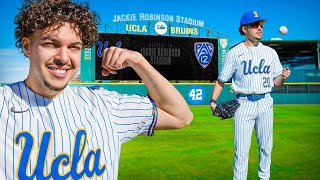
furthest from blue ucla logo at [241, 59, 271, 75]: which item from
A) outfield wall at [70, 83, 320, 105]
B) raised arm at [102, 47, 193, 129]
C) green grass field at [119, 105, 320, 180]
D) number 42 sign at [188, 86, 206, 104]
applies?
outfield wall at [70, 83, 320, 105]

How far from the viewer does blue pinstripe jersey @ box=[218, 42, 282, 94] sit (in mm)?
3184

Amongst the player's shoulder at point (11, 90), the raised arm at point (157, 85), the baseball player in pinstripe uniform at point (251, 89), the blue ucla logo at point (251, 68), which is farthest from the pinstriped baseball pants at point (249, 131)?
the player's shoulder at point (11, 90)

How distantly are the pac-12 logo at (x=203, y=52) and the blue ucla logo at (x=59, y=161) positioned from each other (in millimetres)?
14650

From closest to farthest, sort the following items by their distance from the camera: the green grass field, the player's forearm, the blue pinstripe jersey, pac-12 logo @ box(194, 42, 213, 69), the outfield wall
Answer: the player's forearm
the blue pinstripe jersey
the green grass field
pac-12 logo @ box(194, 42, 213, 69)
the outfield wall

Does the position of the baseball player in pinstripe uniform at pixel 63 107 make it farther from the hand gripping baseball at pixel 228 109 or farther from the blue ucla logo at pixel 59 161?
the hand gripping baseball at pixel 228 109

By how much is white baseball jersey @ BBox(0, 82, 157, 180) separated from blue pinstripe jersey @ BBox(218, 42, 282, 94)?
1.97 meters

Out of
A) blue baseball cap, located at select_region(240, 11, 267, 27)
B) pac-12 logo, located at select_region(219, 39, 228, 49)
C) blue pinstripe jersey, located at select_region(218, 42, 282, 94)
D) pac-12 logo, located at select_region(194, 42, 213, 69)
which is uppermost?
pac-12 logo, located at select_region(219, 39, 228, 49)

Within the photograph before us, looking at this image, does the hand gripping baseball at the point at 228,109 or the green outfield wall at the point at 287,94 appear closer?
the hand gripping baseball at the point at 228,109

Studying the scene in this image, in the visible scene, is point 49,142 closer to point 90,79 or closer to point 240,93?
point 240,93

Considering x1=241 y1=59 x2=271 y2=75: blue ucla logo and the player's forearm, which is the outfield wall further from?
the player's forearm

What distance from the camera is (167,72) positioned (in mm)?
14938

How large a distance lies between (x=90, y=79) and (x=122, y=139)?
13577 mm

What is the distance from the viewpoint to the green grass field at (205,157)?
396cm

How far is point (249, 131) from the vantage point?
10.2 feet
